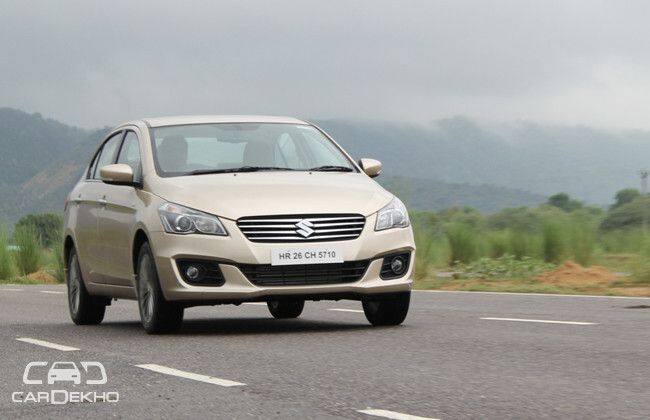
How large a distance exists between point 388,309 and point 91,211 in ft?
10.0

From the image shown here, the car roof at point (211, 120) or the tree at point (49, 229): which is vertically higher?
the car roof at point (211, 120)

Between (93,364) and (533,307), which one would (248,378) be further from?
(533,307)

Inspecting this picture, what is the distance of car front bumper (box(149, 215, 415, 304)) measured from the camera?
10.6 m

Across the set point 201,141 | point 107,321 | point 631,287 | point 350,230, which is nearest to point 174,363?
point 350,230

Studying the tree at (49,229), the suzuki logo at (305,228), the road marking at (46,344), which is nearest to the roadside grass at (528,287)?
the suzuki logo at (305,228)

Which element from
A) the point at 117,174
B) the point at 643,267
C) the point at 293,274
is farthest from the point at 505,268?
the point at 293,274

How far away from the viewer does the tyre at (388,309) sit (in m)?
11.4

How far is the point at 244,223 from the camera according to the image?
10602mm

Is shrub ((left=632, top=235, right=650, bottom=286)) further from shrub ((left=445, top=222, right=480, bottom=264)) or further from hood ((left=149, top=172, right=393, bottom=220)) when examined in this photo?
hood ((left=149, top=172, right=393, bottom=220))

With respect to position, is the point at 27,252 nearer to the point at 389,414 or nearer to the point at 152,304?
the point at 152,304

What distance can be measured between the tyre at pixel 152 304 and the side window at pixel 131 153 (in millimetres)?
884

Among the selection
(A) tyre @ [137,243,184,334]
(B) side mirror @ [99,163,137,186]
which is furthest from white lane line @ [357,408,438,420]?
(B) side mirror @ [99,163,137,186]

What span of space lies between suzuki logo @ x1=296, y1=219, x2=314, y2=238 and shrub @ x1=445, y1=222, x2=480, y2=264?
54.9ft

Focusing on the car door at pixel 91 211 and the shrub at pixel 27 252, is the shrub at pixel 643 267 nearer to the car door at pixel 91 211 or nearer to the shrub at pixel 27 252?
the car door at pixel 91 211
